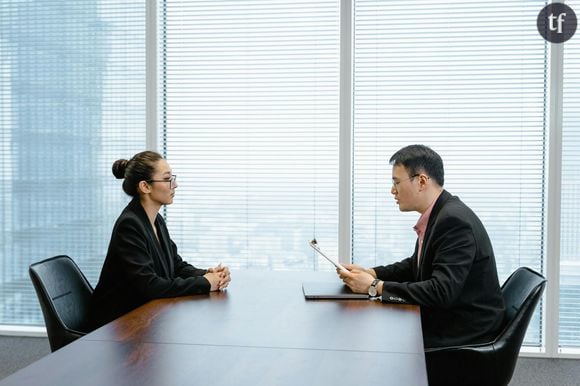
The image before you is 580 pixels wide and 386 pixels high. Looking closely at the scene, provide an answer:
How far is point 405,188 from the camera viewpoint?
310cm

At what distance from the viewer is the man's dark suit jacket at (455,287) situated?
2754 millimetres

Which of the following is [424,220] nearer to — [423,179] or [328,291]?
[423,179]

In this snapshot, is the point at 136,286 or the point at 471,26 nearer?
the point at 136,286

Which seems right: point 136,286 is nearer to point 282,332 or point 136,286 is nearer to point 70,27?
point 282,332

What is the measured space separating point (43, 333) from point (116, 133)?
1.55m

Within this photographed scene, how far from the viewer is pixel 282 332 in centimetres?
231

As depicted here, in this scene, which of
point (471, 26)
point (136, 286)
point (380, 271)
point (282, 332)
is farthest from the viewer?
point (471, 26)

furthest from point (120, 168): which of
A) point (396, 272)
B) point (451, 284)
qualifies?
point (451, 284)

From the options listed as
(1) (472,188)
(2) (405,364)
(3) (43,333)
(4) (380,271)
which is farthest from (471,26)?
(3) (43,333)

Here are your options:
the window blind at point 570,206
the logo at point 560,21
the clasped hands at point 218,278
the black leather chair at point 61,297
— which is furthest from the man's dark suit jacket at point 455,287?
the logo at point 560,21

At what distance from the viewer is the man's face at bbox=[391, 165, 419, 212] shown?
309 centimetres

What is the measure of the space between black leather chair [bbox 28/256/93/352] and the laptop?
97cm

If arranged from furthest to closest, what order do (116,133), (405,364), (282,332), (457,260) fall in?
(116,133), (457,260), (282,332), (405,364)

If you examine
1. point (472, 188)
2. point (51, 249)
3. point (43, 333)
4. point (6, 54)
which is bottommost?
point (43, 333)
